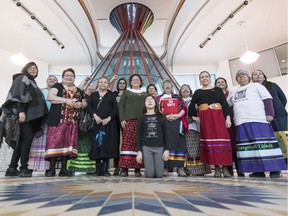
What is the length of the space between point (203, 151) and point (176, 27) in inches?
278

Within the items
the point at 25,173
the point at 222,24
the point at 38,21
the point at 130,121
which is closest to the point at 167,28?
the point at 222,24

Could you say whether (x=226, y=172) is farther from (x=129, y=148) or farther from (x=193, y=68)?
(x=193, y=68)

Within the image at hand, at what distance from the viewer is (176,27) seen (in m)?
8.57

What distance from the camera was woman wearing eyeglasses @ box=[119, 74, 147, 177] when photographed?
260cm

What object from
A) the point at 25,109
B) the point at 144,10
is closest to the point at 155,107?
the point at 25,109

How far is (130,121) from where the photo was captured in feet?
9.08

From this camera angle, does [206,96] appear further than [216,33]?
No

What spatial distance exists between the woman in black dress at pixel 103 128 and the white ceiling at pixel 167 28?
16.1ft

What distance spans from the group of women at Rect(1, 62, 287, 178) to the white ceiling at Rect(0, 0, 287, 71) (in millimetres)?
4745

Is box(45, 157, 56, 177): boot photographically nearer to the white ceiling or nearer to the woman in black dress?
the woman in black dress

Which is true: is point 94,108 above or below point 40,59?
below

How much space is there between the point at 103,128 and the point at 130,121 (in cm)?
36

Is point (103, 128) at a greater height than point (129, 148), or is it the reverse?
point (103, 128)

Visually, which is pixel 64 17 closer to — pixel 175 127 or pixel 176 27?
pixel 176 27
